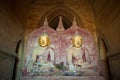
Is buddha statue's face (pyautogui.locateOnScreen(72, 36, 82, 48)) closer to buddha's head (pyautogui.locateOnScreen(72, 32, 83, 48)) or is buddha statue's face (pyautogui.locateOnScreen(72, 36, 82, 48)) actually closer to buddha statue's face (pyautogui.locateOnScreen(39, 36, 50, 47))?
buddha's head (pyautogui.locateOnScreen(72, 32, 83, 48))

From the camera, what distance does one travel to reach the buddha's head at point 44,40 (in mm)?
4554

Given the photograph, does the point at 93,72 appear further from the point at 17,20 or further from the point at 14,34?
the point at 17,20

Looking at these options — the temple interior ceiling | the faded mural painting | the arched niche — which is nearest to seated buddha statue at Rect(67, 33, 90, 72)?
the faded mural painting

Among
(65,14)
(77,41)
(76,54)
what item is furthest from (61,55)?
(65,14)

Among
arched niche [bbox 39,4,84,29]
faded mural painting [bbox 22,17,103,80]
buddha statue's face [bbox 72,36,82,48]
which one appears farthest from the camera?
arched niche [bbox 39,4,84,29]

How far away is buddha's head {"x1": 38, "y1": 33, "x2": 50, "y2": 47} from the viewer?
455 cm

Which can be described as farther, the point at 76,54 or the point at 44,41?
the point at 44,41

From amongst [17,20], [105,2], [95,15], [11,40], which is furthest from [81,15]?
[11,40]

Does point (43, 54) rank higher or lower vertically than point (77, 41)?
lower

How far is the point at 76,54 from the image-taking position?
4414mm

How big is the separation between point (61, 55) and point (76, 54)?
1.81 ft

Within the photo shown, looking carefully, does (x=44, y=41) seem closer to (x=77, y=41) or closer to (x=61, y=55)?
(x=61, y=55)

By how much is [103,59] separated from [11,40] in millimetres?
4089

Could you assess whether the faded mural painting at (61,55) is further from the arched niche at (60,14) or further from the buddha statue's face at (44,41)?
the arched niche at (60,14)
